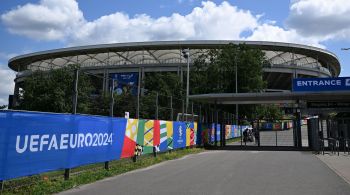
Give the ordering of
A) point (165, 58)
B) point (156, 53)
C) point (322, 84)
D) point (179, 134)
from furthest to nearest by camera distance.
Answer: point (165, 58)
point (156, 53)
point (322, 84)
point (179, 134)

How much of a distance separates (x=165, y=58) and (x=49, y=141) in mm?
86925

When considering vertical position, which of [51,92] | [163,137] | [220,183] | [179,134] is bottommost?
[220,183]

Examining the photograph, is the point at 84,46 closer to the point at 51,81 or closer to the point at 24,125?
the point at 51,81

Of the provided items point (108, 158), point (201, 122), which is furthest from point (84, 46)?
point (108, 158)

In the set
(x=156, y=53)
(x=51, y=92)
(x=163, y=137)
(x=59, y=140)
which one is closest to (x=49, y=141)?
(x=59, y=140)

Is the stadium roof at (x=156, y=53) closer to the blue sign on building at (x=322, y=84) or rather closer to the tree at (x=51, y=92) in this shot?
the blue sign on building at (x=322, y=84)

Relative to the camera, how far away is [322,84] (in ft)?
86.4

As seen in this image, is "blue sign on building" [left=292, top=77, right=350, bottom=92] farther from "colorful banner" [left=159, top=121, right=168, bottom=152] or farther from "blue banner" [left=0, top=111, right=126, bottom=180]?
"blue banner" [left=0, top=111, right=126, bottom=180]

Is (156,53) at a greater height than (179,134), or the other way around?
(156,53)

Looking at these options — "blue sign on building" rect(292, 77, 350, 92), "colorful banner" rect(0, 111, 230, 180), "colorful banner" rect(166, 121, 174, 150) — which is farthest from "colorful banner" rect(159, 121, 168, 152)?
"blue sign on building" rect(292, 77, 350, 92)

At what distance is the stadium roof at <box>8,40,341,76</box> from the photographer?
8719cm

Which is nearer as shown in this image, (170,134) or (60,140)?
(60,140)

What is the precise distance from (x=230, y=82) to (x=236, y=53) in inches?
172

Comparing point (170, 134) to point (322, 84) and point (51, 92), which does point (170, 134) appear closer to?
point (51, 92)
